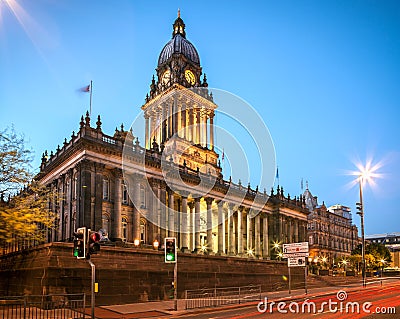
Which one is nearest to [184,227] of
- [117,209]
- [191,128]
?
[117,209]

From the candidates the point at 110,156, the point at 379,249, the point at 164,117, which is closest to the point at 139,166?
the point at 110,156

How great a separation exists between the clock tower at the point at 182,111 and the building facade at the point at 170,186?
0.19 m

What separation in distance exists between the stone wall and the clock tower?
122 feet

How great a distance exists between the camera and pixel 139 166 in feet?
182

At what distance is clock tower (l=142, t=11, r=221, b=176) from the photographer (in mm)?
79562

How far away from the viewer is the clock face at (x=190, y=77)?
85713 mm

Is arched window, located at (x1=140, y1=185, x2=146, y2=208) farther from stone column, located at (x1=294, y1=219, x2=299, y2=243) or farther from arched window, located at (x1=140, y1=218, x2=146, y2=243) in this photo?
stone column, located at (x1=294, y1=219, x2=299, y2=243)

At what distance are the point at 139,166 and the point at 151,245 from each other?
1030 cm

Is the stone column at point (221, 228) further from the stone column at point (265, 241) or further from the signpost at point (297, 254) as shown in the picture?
the signpost at point (297, 254)

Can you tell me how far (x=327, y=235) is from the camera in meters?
124

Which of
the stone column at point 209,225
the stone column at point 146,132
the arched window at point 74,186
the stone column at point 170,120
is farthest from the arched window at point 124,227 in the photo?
the stone column at point 146,132

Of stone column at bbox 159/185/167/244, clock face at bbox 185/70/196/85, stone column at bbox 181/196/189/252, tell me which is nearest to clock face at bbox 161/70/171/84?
clock face at bbox 185/70/196/85

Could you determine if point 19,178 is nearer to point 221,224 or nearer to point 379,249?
point 221,224

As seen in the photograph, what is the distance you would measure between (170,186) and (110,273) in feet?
95.9
